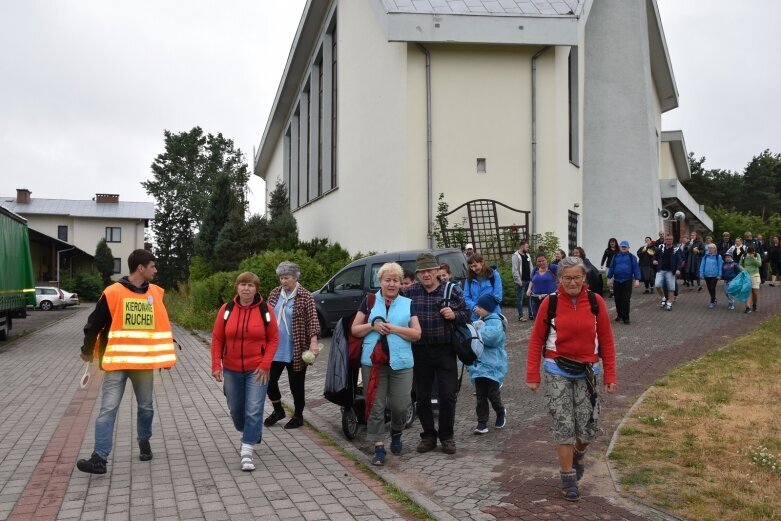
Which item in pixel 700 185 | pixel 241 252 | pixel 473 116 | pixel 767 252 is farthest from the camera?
pixel 700 185

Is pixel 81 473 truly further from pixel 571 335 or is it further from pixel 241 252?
pixel 241 252

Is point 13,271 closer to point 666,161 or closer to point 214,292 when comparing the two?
point 214,292

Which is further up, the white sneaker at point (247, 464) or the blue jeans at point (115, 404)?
the blue jeans at point (115, 404)

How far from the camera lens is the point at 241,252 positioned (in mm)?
33781

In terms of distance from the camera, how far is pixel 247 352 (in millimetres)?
6422

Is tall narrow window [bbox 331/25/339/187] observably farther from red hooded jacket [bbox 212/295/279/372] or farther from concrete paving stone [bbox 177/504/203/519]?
concrete paving stone [bbox 177/504/203/519]

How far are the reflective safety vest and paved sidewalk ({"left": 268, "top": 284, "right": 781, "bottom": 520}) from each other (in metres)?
2.04

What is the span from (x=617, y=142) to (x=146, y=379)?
26.2 meters

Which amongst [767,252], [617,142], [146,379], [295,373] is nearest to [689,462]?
[295,373]

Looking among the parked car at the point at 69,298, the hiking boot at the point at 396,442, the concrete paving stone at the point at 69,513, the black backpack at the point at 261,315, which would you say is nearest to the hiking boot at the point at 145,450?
the black backpack at the point at 261,315

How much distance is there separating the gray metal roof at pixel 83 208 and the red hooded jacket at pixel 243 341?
69054mm

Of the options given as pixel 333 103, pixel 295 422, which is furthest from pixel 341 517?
pixel 333 103

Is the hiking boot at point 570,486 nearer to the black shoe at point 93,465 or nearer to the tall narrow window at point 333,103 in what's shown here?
the black shoe at point 93,465

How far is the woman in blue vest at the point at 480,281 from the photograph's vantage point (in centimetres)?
778
